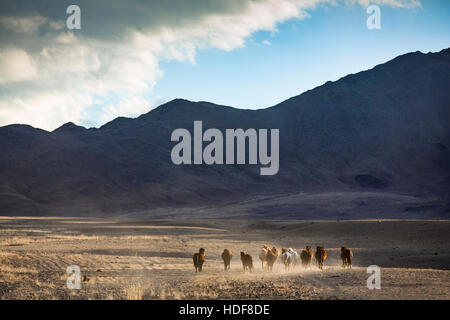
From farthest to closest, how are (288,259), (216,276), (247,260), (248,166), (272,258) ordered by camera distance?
1. (248,166)
2. (288,259)
3. (272,258)
4. (247,260)
5. (216,276)

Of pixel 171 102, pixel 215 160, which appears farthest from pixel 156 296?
pixel 171 102

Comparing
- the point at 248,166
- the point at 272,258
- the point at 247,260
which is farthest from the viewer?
the point at 248,166

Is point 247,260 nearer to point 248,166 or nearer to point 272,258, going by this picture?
point 272,258

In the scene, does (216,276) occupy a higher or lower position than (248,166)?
lower

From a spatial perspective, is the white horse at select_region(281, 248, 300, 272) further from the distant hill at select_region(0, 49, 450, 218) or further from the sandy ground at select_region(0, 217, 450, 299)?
the distant hill at select_region(0, 49, 450, 218)

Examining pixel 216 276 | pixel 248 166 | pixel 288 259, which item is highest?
pixel 248 166

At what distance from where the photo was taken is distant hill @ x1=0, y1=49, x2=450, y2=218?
378ft

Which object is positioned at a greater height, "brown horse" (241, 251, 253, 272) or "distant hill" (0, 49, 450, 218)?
"distant hill" (0, 49, 450, 218)

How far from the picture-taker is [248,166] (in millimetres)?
140500

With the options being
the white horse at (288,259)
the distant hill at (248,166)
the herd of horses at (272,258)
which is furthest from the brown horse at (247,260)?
the distant hill at (248,166)

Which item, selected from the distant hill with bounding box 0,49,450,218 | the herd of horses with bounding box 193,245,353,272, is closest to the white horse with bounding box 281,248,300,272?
the herd of horses with bounding box 193,245,353,272

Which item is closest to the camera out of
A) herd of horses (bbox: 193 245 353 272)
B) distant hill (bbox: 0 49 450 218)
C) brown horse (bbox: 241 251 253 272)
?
brown horse (bbox: 241 251 253 272)

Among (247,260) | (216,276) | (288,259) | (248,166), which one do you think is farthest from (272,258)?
(248,166)

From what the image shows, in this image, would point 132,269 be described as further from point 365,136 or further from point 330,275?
point 365,136
